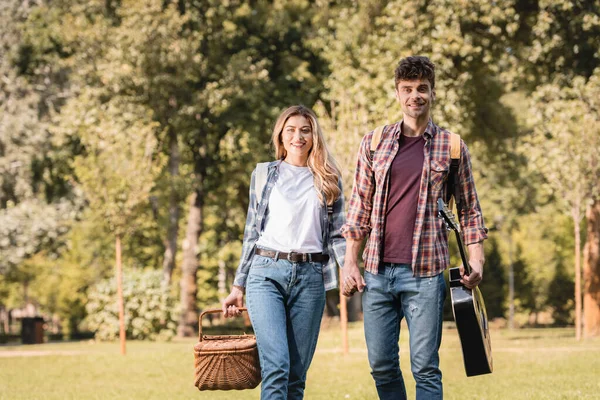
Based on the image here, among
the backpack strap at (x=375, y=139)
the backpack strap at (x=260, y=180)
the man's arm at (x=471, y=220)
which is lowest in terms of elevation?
the man's arm at (x=471, y=220)

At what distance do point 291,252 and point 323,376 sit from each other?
29.0 ft

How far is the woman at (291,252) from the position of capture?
5605mm

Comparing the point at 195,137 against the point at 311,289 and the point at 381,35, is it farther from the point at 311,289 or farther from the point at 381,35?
the point at 311,289

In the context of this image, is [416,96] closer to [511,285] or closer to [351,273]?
[351,273]

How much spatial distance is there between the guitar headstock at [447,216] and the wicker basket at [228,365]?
4.85 feet

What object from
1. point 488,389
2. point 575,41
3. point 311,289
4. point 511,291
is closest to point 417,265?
point 311,289

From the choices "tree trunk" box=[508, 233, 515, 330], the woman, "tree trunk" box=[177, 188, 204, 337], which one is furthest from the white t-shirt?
"tree trunk" box=[508, 233, 515, 330]

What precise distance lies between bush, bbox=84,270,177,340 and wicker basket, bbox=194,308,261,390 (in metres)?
20.3

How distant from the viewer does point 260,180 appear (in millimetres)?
5969

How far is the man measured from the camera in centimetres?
521

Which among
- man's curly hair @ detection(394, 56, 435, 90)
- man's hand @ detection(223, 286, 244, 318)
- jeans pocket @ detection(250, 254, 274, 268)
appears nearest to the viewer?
man's curly hair @ detection(394, 56, 435, 90)

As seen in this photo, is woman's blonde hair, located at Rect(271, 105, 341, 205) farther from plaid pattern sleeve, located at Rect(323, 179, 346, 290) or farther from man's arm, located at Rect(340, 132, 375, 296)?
man's arm, located at Rect(340, 132, 375, 296)

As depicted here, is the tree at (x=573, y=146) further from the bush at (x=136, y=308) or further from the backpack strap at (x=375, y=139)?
the backpack strap at (x=375, y=139)

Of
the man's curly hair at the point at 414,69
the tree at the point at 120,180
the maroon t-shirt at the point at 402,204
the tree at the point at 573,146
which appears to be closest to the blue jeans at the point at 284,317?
the maroon t-shirt at the point at 402,204
